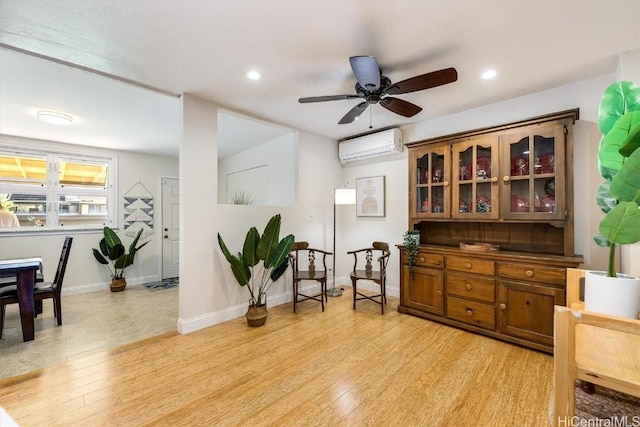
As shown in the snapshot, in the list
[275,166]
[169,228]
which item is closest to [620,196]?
[275,166]

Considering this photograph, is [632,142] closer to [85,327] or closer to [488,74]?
[488,74]

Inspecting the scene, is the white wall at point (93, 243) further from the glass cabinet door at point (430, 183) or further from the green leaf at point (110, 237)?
the glass cabinet door at point (430, 183)

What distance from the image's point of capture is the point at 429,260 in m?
3.09

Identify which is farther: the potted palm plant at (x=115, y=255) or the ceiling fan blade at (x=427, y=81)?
the potted palm plant at (x=115, y=255)

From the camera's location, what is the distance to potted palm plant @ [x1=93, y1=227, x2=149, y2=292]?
438 centimetres

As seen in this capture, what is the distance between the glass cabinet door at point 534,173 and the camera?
2.46 m

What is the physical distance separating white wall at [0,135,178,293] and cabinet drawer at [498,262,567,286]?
562 cm

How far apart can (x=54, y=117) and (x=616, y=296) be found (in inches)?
204

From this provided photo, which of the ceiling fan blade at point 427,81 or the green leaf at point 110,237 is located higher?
the ceiling fan blade at point 427,81

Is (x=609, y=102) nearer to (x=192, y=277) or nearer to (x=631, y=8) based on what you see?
(x=631, y=8)

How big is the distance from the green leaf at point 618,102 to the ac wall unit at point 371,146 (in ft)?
7.79

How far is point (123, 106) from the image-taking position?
3070mm

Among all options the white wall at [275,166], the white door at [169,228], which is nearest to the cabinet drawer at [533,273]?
the white wall at [275,166]

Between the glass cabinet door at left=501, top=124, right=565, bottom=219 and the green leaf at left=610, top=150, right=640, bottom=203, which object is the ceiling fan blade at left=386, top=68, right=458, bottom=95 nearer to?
the green leaf at left=610, top=150, right=640, bottom=203
